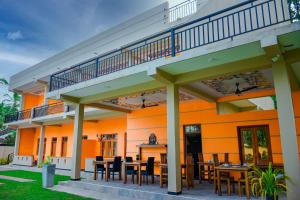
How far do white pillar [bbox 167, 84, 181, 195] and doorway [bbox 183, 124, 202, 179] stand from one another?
11.9ft

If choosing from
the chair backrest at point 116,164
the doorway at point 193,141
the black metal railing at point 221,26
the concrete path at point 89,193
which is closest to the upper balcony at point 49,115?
the black metal railing at point 221,26

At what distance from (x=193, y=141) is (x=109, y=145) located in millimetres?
6149

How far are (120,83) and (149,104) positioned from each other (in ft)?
12.7

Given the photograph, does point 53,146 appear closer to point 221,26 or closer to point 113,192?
point 113,192

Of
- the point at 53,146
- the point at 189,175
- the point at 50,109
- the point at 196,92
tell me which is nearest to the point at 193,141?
the point at 196,92

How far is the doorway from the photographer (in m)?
9.72

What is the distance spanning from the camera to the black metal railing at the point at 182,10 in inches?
398

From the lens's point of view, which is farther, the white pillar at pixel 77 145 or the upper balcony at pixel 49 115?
the upper balcony at pixel 49 115

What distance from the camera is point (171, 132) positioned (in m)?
6.30

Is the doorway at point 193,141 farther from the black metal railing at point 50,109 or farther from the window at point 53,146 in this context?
the window at point 53,146

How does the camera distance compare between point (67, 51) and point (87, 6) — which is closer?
point (87, 6)

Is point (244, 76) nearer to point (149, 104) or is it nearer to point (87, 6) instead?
point (149, 104)

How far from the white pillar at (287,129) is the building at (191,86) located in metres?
0.02

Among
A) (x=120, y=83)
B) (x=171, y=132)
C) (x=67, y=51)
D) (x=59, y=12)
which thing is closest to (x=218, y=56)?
(x=171, y=132)
